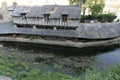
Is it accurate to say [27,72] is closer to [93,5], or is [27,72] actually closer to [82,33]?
[82,33]

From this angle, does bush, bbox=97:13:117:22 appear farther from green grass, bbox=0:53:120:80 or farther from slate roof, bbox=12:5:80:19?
green grass, bbox=0:53:120:80

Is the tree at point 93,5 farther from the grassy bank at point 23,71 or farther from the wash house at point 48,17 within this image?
the grassy bank at point 23,71

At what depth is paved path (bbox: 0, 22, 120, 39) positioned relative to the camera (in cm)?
2633

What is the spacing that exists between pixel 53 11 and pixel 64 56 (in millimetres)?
7431

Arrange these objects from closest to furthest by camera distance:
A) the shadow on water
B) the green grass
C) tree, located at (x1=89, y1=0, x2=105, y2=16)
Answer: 1. the green grass
2. the shadow on water
3. tree, located at (x1=89, y1=0, x2=105, y2=16)

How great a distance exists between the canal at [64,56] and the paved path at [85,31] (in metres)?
1.60

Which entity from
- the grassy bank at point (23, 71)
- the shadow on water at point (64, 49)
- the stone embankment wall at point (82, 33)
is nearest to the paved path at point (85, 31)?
the stone embankment wall at point (82, 33)

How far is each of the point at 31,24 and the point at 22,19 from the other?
60.5 inches

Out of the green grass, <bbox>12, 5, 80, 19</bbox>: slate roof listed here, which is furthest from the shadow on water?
<bbox>12, 5, 80, 19</bbox>: slate roof

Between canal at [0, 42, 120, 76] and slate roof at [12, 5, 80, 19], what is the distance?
434 centimetres

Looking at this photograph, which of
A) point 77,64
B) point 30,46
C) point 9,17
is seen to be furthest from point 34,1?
point 77,64

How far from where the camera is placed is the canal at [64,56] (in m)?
20.6

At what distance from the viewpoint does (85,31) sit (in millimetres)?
27016

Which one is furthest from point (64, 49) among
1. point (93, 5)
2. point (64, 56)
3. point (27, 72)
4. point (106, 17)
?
A: point (93, 5)
